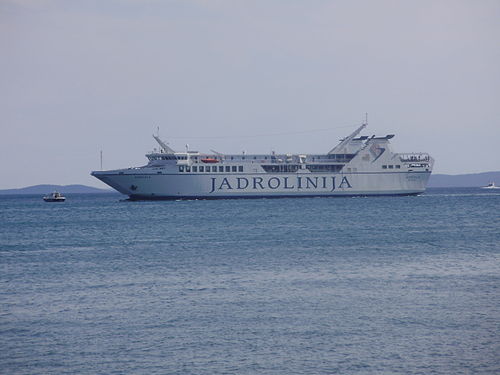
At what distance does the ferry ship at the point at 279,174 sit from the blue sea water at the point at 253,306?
160 feet

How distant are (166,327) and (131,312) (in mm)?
2675

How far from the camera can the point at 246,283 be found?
30375 millimetres

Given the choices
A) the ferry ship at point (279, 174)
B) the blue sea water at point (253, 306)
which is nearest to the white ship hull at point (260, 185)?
the ferry ship at point (279, 174)

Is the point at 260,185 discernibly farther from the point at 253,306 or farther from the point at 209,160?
the point at 253,306

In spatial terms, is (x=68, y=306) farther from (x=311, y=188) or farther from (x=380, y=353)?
(x=311, y=188)

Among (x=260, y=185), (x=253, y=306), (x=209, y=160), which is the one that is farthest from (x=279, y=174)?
(x=253, y=306)

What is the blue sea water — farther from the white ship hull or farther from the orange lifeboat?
the orange lifeboat

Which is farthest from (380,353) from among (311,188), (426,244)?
(311,188)

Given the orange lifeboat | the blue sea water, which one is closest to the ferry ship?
the orange lifeboat

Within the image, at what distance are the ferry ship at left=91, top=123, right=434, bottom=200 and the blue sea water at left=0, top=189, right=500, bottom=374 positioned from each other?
48.9 meters

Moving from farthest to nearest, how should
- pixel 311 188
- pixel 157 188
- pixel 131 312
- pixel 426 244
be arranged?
pixel 311 188 → pixel 157 188 → pixel 426 244 → pixel 131 312

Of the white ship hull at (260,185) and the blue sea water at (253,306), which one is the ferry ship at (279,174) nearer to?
the white ship hull at (260,185)

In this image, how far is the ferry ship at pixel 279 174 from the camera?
10019 centimetres

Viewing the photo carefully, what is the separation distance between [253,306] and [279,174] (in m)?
80.6
